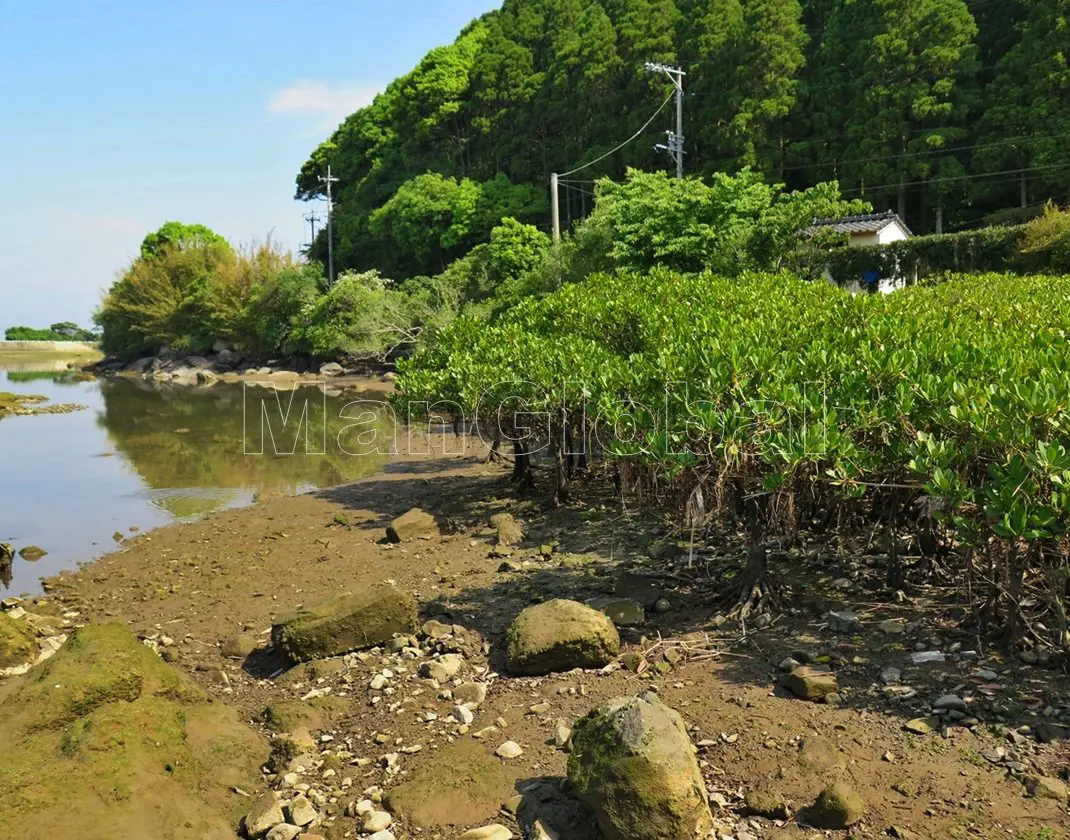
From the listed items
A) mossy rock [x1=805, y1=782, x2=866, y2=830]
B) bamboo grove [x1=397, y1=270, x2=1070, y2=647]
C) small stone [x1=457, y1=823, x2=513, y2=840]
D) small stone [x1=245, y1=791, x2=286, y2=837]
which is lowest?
small stone [x1=245, y1=791, x2=286, y2=837]

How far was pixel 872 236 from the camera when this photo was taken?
2912 cm

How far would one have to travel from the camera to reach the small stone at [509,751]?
5176 millimetres

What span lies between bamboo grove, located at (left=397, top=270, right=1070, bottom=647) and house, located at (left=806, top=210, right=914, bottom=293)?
17.8m

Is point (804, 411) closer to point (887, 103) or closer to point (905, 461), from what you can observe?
point (905, 461)

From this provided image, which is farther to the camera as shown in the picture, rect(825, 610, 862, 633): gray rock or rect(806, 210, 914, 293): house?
rect(806, 210, 914, 293): house

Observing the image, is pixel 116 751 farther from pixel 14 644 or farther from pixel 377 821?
pixel 14 644

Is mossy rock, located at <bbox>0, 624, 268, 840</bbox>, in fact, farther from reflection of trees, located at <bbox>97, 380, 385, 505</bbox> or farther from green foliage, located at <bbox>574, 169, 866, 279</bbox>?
green foliage, located at <bbox>574, 169, 866, 279</bbox>

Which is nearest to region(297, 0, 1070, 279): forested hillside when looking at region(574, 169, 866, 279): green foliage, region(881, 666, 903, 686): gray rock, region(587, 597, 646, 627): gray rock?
region(574, 169, 866, 279): green foliage

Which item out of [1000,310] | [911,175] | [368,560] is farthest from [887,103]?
[368,560]

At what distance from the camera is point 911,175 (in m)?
33.3

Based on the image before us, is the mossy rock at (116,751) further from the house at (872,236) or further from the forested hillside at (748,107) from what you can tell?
the forested hillside at (748,107)

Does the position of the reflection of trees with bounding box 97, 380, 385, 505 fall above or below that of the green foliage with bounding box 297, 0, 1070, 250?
below

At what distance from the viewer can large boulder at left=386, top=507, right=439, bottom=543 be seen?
10.8 metres

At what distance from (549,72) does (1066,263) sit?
3776 centimetres
